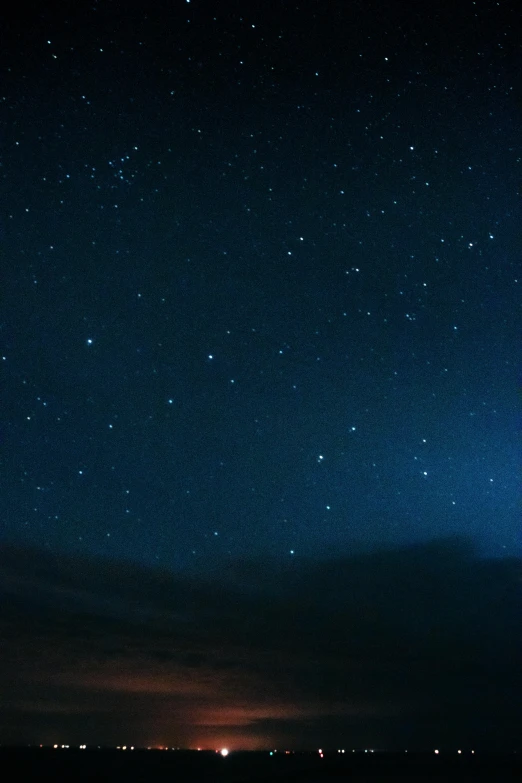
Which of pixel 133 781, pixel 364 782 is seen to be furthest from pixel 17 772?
pixel 364 782

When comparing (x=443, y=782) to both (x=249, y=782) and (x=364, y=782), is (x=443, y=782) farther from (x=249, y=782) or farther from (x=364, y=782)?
(x=249, y=782)

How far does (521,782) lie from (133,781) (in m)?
45.4

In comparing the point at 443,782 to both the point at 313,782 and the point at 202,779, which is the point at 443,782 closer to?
the point at 313,782

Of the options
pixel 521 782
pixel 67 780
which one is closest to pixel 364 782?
pixel 521 782

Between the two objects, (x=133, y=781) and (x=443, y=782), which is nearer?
(x=443, y=782)

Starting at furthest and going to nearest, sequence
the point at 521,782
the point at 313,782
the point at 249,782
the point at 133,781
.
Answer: the point at 249,782, the point at 133,781, the point at 313,782, the point at 521,782

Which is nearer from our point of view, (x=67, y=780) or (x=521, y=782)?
(x=521, y=782)

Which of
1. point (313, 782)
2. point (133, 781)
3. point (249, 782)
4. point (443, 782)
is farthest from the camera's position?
point (249, 782)

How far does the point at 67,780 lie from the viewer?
98.8 meters

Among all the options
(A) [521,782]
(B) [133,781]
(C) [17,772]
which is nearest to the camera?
(A) [521,782]

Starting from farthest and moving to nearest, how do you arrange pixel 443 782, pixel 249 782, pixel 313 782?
pixel 249 782
pixel 313 782
pixel 443 782

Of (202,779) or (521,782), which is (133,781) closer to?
(202,779)

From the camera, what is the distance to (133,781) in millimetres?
95625

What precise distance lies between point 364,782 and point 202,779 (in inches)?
1130
